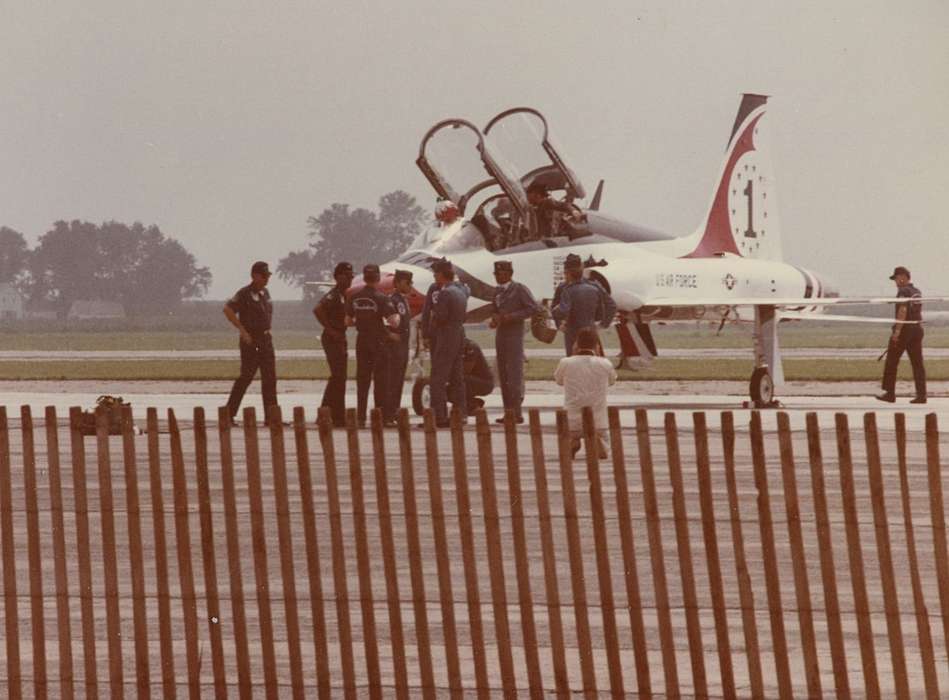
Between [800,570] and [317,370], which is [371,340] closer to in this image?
[800,570]

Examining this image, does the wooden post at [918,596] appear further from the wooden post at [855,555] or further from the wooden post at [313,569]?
the wooden post at [313,569]

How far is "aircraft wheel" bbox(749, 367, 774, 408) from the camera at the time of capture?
29.0 metres

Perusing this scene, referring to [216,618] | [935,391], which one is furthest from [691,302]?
[216,618]

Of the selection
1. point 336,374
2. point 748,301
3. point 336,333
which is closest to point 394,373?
point 336,374

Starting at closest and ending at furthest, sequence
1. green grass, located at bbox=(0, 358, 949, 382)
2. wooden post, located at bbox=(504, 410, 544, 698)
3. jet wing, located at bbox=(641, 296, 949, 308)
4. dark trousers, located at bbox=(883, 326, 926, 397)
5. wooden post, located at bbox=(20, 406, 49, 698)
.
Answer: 1. wooden post, located at bbox=(504, 410, 544, 698)
2. wooden post, located at bbox=(20, 406, 49, 698)
3. dark trousers, located at bbox=(883, 326, 926, 397)
4. jet wing, located at bbox=(641, 296, 949, 308)
5. green grass, located at bbox=(0, 358, 949, 382)

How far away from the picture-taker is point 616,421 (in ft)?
22.7

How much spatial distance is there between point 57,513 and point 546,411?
21.3m

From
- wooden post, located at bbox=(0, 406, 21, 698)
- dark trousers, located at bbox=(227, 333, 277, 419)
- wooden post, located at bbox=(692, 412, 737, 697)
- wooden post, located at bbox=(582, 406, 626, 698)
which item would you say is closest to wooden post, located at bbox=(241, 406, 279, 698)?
wooden post, located at bbox=(0, 406, 21, 698)

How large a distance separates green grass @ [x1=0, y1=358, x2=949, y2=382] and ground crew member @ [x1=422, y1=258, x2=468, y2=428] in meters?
19.8

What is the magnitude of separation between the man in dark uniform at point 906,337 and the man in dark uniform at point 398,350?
7904 millimetres

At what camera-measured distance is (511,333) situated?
23453 mm

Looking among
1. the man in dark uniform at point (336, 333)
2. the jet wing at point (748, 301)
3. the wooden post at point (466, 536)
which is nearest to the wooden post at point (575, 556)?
the wooden post at point (466, 536)

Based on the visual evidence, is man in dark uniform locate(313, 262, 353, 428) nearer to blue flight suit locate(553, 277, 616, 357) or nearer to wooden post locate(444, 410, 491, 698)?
blue flight suit locate(553, 277, 616, 357)

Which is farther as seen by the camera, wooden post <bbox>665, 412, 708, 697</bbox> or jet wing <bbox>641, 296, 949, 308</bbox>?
jet wing <bbox>641, 296, 949, 308</bbox>
